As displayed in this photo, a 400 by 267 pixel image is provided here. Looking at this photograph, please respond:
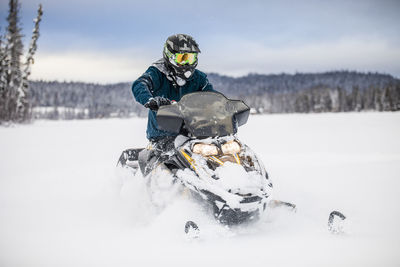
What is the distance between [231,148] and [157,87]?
4.77 feet

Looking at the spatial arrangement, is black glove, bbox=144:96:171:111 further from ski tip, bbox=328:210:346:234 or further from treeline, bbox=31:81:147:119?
treeline, bbox=31:81:147:119

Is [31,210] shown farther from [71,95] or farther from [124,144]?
[71,95]

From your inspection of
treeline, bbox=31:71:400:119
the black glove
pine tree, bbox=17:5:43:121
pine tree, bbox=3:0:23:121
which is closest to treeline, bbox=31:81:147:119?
treeline, bbox=31:71:400:119

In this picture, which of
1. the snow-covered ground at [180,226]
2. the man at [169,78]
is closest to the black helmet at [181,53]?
the man at [169,78]

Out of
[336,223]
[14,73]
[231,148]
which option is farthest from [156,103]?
[14,73]

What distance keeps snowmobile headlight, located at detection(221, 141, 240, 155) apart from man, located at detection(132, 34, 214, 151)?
71cm

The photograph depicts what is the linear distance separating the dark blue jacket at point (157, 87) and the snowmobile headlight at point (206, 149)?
754 millimetres

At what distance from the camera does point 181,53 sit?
3529 millimetres

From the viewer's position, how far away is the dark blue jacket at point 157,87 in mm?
3591

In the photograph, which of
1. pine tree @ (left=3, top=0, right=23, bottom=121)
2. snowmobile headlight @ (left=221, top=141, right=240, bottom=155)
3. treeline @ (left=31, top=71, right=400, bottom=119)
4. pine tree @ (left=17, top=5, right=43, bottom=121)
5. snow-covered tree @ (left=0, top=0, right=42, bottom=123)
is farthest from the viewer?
treeline @ (left=31, top=71, right=400, bottom=119)

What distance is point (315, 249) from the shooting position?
2.47 m

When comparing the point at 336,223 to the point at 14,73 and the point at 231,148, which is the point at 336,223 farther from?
the point at 14,73

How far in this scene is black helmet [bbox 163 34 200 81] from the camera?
3533 millimetres

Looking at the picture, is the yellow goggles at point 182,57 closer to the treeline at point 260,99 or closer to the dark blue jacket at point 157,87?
the dark blue jacket at point 157,87
